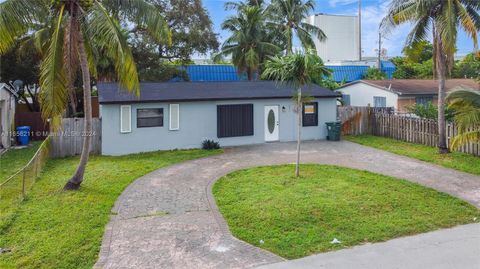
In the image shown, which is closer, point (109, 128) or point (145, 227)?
point (145, 227)

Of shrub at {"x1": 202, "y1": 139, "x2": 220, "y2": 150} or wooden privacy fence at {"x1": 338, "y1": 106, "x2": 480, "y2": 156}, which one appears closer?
wooden privacy fence at {"x1": 338, "y1": 106, "x2": 480, "y2": 156}

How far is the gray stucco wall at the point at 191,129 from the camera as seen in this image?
1669 centimetres

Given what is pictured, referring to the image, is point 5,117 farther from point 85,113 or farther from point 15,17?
point 15,17

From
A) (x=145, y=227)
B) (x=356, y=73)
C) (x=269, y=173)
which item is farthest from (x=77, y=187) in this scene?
(x=356, y=73)

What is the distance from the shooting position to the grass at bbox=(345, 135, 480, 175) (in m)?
14.0

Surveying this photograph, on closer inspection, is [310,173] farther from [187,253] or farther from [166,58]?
[166,58]

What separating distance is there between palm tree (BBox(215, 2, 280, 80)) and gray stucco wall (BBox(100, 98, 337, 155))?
834 cm

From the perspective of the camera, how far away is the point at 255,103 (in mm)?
19328

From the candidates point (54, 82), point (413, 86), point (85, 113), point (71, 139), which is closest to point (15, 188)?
point (85, 113)

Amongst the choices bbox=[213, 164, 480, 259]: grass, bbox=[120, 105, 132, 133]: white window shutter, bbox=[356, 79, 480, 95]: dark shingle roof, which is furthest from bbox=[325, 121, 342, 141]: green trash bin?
bbox=[120, 105, 132, 133]: white window shutter

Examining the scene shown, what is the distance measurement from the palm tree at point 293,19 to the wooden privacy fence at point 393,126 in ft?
26.1

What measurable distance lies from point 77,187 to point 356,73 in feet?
114

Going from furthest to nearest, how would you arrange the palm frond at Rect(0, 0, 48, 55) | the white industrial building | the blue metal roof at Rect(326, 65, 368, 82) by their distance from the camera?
the white industrial building < the blue metal roof at Rect(326, 65, 368, 82) < the palm frond at Rect(0, 0, 48, 55)

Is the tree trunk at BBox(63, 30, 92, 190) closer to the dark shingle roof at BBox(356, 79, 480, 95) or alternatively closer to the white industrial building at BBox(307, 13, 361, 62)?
the dark shingle roof at BBox(356, 79, 480, 95)
